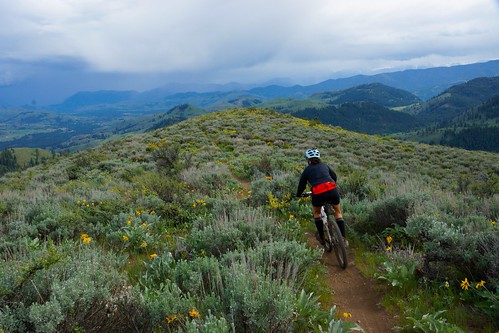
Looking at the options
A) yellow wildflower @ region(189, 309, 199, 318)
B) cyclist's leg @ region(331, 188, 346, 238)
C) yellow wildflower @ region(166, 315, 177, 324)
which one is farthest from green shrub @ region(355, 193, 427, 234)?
yellow wildflower @ region(166, 315, 177, 324)

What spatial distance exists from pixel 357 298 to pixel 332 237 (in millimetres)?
1341

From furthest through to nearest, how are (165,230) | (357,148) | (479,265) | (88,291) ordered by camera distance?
(357,148)
(165,230)
(479,265)
(88,291)

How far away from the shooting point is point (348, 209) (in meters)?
7.19

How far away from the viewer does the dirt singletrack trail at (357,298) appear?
3.65 meters

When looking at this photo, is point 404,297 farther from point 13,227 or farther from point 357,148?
point 357,148

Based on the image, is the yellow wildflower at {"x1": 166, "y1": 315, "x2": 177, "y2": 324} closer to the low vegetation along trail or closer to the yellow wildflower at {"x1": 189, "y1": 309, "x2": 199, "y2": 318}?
the yellow wildflower at {"x1": 189, "y1": 309, "x2": 199, "y2": 318}

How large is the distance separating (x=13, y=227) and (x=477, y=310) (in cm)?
745

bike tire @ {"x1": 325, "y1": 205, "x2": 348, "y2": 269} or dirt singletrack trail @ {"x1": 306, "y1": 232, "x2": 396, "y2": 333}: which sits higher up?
bike tire @ {"x1": 325, "y1": 205, "x2": 348, "y2": 269}

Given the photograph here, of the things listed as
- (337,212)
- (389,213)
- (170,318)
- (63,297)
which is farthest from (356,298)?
(63,297)

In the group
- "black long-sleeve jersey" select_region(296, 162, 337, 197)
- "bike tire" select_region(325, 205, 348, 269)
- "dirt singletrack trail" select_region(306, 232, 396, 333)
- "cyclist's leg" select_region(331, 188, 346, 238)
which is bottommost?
"dirt singletrack trail" select_region(306, 232, 396, 333)

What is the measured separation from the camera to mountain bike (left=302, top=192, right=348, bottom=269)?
5.18m

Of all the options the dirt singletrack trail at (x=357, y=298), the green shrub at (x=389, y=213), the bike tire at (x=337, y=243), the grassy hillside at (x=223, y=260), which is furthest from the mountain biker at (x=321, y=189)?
the green shrub at (x=389, y=213)

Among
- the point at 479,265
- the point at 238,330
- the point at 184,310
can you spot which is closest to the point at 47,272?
the point at 184,310

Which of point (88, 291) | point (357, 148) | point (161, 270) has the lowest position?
point (357, 148)
